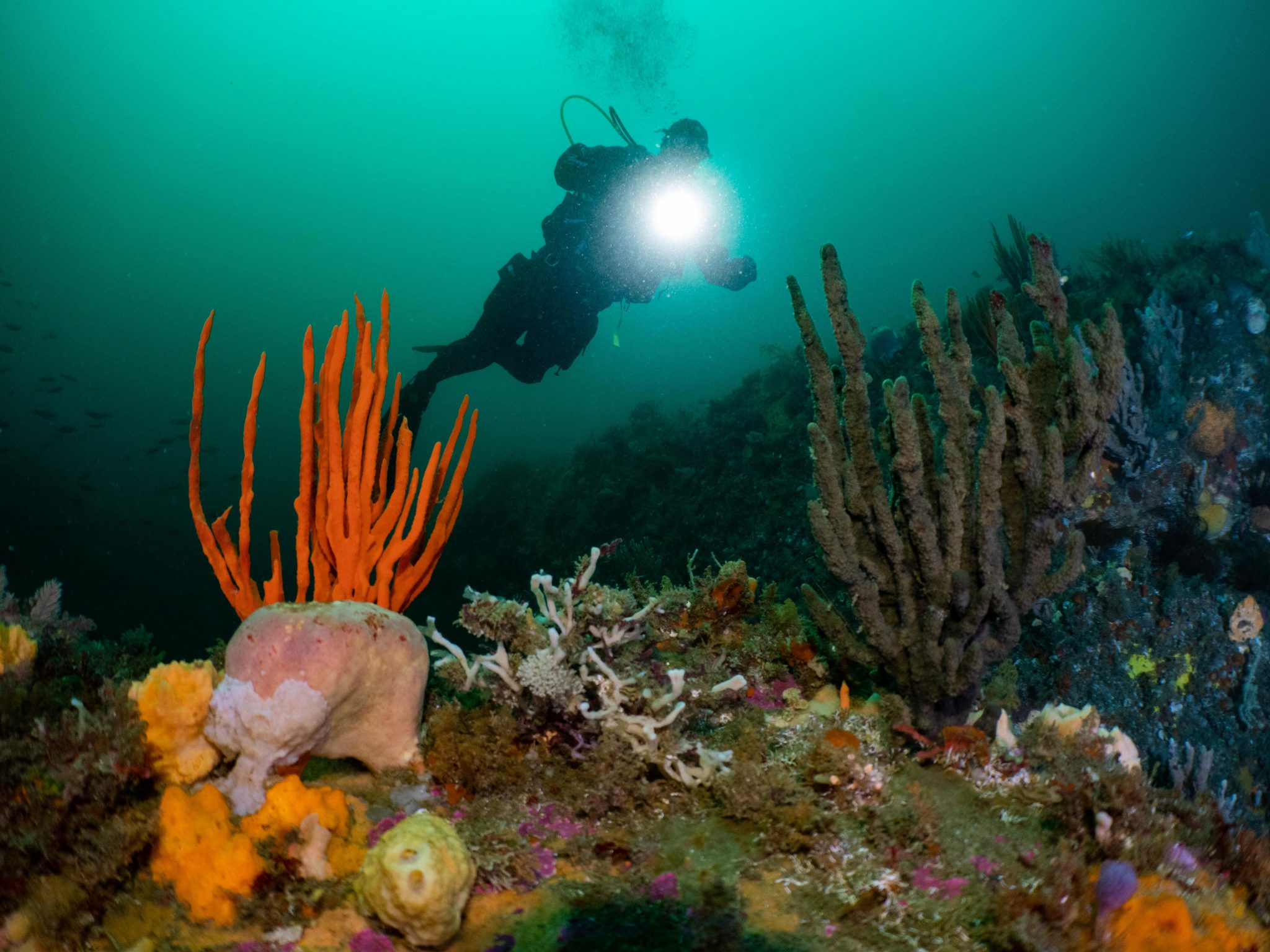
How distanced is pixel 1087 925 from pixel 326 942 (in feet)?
8.41

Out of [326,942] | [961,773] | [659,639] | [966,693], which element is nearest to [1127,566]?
[966,693]

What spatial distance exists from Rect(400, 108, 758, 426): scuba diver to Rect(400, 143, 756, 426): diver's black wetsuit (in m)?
0.01

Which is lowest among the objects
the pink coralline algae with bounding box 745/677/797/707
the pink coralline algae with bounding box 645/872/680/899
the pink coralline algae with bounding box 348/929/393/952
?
the pink coralline algae with bounding box 348/929/393/952

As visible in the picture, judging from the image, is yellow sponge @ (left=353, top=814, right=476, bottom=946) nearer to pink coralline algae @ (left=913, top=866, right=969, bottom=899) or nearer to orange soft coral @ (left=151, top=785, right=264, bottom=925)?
orange soft coral @ (left=151, top=785, right=264, bottom=925)

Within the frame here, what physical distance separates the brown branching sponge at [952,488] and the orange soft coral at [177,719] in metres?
3.02

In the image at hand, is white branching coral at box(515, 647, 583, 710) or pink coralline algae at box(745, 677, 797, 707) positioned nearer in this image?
white branching coral at box(515, 647, 583, 710)

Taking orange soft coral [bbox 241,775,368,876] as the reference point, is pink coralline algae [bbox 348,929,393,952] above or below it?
below

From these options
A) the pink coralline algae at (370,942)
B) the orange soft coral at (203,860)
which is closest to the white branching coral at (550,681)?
the pink coralline algae at (370,942)

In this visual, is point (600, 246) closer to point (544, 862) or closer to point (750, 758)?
point (750, 758)

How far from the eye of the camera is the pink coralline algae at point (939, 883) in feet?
7.13

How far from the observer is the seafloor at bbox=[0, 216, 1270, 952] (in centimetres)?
196

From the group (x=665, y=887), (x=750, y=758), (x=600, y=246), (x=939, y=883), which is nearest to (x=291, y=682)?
(x=665, y=887)

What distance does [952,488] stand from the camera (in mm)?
3162

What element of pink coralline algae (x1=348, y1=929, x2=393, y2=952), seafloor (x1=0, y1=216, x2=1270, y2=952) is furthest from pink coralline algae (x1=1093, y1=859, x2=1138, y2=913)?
pink coralline algae (x1=348, y1=929, x2=393, y2=952)
